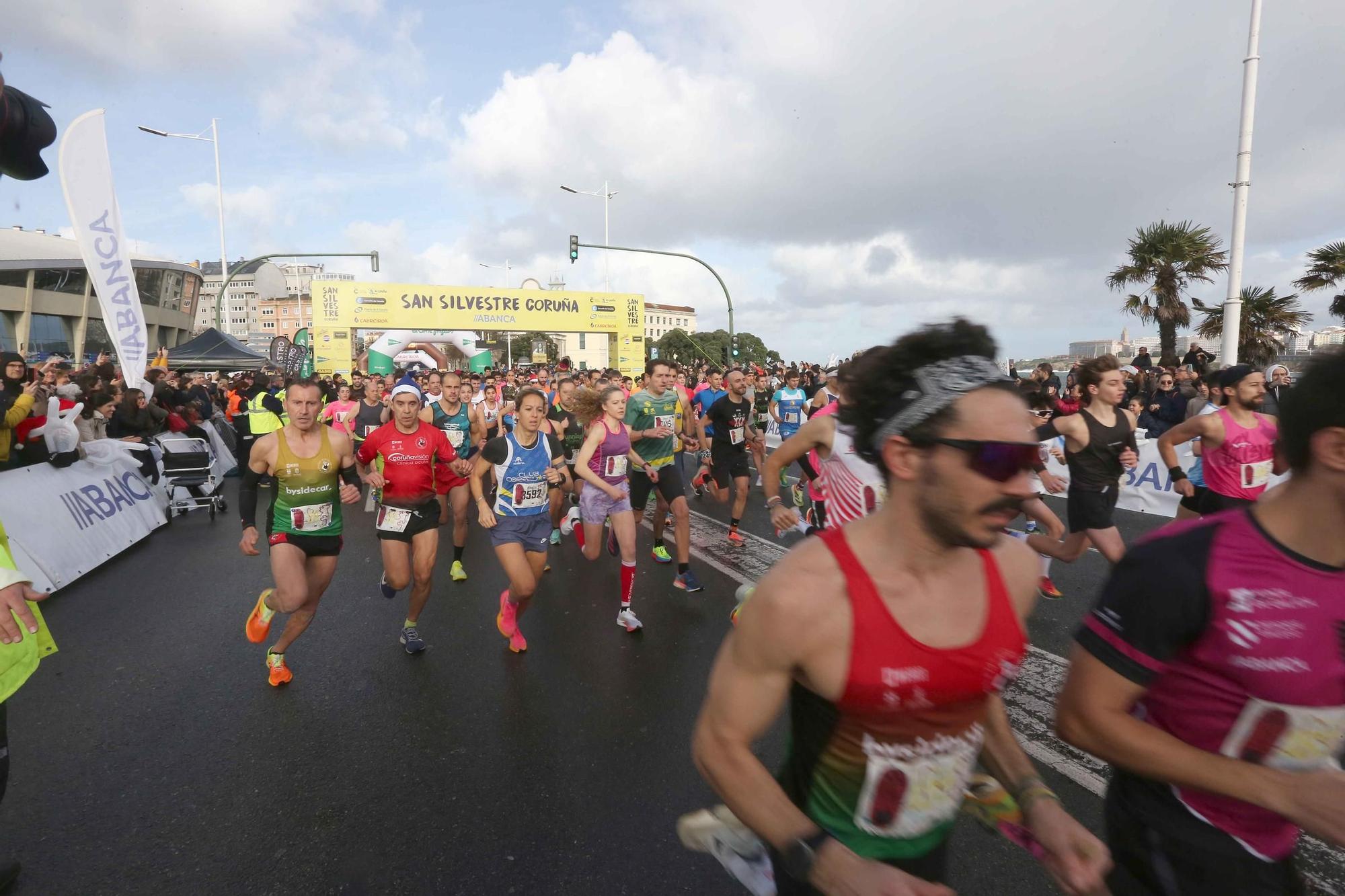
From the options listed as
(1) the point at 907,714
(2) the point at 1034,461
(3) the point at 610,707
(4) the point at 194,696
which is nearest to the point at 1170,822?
(1) the point at 907,714

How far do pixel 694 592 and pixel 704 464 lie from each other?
107 inches

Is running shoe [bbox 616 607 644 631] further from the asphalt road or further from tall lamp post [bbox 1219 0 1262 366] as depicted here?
tall lamp post [bbox 1219 0 1262 366]

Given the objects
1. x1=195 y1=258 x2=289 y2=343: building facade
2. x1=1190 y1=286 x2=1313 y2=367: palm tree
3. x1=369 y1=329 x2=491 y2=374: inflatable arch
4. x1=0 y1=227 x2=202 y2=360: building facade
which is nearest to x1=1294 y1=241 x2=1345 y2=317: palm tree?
x1=1190 y1=286 x2=1313 y2=367: palm tree

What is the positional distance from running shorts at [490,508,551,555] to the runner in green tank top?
1.10m

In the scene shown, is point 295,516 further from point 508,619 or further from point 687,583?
point 687,583

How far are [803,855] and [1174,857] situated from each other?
0.90 meters

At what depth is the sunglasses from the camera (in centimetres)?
136

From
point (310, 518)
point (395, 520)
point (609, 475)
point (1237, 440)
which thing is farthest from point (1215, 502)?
point (310, 518)

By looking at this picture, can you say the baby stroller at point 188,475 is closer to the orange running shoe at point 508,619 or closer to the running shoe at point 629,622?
the orange running shoe at point 508,619

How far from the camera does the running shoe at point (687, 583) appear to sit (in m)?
6.45

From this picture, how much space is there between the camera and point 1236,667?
1427 mm

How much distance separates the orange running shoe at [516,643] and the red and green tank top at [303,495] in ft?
4.72

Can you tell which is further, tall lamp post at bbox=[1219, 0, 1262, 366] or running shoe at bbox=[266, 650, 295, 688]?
tall lamp post at bbox=[1219, 0, 1262, 366]

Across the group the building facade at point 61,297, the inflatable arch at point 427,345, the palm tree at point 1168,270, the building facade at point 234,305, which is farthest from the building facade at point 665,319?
the palm tree at point 1168,270
